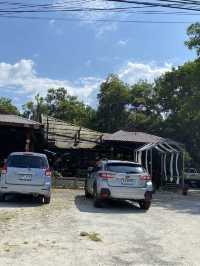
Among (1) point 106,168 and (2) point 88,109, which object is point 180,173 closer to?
(1) point 106,168

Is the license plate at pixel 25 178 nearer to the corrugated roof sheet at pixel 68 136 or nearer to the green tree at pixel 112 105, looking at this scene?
the corrugated roof sheet at pixel 68 136

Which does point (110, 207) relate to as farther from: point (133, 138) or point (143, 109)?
point (143, 109)

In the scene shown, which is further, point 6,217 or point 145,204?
point 145,204

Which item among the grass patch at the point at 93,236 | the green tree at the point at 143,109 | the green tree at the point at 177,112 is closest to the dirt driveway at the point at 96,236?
the grass patch at the point at 93,236

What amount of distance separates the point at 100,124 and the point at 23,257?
155 ft

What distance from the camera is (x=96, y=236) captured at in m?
10.4

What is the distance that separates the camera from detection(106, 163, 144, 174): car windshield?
637 inches

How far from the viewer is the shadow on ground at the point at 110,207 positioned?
15388 mm

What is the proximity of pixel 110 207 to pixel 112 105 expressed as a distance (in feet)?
133

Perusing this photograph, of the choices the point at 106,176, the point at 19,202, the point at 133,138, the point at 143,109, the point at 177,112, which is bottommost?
the point at 19,202

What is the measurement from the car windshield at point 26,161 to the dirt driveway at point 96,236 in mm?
1293

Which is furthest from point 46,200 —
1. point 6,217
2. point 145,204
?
point 6,217

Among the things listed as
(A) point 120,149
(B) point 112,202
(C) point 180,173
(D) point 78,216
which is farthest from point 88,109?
(D) point 78,216

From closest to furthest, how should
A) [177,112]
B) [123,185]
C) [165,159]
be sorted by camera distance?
[123,185] → [165,159] → [177,112]
